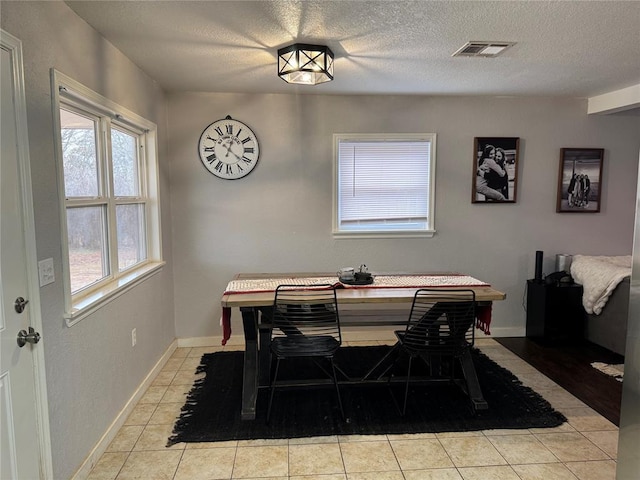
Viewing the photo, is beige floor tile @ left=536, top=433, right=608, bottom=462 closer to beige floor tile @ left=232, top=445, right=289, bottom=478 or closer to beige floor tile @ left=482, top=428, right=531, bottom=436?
beige floor tile @ left=482, top=428, right=531, bottom=436

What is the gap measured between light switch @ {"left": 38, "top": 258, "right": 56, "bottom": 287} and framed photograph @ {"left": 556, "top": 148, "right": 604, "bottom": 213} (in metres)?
4.31

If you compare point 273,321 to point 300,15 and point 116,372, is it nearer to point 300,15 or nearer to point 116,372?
point 116,372

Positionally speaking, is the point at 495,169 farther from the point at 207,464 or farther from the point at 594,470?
the point at 207,464

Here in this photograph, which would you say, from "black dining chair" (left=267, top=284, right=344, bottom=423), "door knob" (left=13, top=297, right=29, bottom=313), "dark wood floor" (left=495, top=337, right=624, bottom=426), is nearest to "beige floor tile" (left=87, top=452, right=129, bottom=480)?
"black dining chair" (left=267, top=284, right=344, bottom=423)

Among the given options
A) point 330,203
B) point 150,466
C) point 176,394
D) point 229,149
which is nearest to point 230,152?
point 229,149

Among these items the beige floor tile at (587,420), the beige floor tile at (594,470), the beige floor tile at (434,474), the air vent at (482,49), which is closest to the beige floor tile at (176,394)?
the beige floor tile at (434,474)

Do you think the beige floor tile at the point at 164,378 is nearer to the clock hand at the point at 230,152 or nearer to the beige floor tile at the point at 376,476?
the beige floor tile at the point at 376,476

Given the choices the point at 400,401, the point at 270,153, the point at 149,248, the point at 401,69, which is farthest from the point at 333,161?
the point at 400,401

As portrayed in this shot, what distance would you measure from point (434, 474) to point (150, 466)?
1.51m

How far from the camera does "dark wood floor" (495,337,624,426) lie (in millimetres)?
2961

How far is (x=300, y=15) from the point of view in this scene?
2.19m

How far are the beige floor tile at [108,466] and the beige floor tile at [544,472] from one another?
2123mm

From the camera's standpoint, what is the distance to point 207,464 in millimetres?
2279

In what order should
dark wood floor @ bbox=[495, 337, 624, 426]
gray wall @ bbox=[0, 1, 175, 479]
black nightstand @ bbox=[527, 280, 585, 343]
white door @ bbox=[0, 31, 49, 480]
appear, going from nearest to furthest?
1. white door @ bbox=[0, 31, 49, 480]
2. gray wall @ bbox=[0, 1, 175, 479]
3. dark wood floor @ bbox=[495, 337, 624, 426]
4. black nightstand @ bbox=[527, 280, 585, 343]
